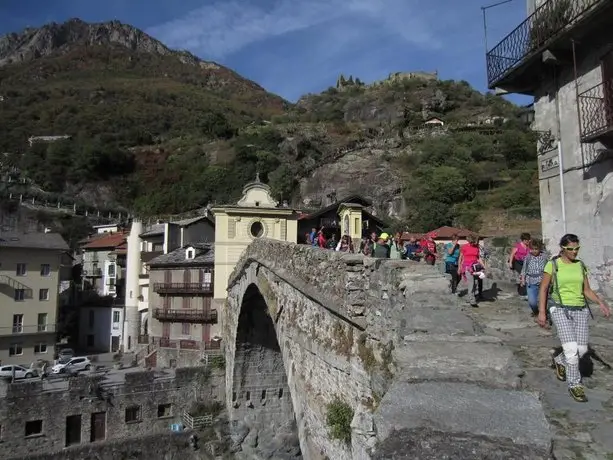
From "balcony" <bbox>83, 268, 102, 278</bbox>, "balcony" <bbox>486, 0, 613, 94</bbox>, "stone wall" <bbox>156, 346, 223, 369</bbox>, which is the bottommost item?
"stone wall" <bbox>156, 346, 223, 369</bbox>

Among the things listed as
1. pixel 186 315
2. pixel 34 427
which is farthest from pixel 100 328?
pixel 34 427

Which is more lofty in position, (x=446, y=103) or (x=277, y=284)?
(x=446, y=103)

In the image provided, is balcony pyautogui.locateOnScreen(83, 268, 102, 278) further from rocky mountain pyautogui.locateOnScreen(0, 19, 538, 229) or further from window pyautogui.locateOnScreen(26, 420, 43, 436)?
window pyautogui.locateOnScreen(26, 420, 43, 436)

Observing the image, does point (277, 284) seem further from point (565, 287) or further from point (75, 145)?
point (75, 145)

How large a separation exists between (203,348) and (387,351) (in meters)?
27.2

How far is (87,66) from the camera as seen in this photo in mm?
148250

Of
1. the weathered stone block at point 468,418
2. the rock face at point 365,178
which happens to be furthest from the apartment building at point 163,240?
the weathered stone block at point 468,418

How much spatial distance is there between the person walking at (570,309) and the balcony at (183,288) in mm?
28479

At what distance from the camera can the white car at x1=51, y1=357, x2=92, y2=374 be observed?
3005 centimetres

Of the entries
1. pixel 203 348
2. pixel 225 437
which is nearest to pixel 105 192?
pixel 203 348

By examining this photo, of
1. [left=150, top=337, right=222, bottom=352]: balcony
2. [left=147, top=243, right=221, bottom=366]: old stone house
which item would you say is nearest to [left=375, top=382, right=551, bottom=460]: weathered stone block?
[left=150, top=337, right=222, bottom=352]: balcony

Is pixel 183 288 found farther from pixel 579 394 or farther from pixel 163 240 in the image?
pixel 579 394

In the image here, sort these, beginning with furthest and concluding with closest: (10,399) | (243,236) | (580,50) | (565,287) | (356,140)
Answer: (356,140), (243,236), (10,399), (580,50), (565,287)

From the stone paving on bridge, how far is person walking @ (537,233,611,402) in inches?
6.5
